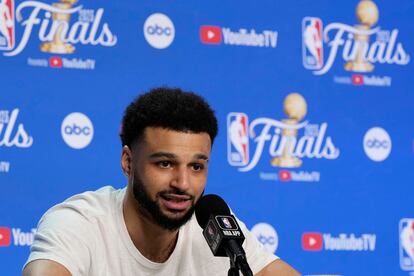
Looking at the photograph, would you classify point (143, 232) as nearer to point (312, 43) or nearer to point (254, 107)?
point (254, 107)

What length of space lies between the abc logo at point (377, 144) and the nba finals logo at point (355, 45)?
0.22 metres

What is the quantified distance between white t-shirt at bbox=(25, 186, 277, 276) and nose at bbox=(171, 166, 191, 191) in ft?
0.79

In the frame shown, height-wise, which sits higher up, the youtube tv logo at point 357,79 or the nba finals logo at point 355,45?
the nba finals logo at point 355,45

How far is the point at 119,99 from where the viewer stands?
3299mm

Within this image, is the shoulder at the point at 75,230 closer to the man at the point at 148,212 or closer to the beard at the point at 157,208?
the man at the point at 148,212

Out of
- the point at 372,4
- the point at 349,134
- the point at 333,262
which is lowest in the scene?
the point at 333,262

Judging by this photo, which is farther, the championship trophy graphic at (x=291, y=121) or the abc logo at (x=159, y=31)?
the championship trophy graphic at (x=291, y=121)

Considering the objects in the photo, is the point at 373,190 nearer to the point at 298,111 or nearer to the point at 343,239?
the point at 343,239

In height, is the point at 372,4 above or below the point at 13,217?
above

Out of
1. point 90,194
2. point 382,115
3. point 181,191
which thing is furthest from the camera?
point 382,115

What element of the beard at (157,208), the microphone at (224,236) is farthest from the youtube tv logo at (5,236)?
the microphone at (224,236)

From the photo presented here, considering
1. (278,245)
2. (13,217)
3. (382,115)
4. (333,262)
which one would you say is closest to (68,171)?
(13,217)

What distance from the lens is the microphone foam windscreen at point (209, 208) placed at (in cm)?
177

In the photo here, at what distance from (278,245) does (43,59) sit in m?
1.22
